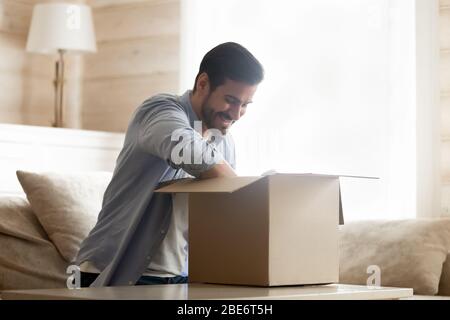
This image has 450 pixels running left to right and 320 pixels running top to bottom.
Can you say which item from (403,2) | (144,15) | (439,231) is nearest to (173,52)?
(144,15)

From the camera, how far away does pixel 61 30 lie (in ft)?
13.6

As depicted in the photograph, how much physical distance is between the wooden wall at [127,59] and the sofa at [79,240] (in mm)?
923

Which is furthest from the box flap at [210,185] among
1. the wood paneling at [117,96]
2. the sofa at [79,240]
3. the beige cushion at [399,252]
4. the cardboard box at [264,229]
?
the wood paneling at [117,96]

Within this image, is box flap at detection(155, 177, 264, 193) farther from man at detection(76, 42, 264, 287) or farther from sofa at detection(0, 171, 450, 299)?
sofa at detection(0, 171, 450, 299)

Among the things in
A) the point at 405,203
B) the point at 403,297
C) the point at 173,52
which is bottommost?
the point at 403,297

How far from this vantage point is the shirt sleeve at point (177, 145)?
6.23 feet

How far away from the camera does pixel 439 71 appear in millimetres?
3355

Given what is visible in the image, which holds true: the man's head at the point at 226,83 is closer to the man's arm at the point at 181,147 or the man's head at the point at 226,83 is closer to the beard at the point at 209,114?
the beard at the point at 209,114

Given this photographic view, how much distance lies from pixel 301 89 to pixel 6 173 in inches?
50.5

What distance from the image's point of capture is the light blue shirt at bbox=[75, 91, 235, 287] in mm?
→ 2061

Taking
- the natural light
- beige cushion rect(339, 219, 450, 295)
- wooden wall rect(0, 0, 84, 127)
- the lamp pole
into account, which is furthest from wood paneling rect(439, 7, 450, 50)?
wooden wall rect(0, 0, 84, 127)

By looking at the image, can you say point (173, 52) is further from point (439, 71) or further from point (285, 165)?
point (439, 71)

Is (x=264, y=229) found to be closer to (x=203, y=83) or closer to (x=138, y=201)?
(x=138, y=201)

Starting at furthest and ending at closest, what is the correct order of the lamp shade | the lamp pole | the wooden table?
1. the lamp pole
2. the lamp shade
3. the wooden table
